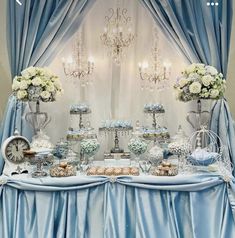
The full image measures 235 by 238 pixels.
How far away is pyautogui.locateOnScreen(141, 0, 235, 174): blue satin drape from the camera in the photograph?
11.9 ft

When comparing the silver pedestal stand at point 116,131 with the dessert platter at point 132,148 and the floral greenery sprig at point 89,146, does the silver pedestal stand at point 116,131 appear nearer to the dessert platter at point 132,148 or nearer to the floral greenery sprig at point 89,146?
the dessert platter at point 132,148

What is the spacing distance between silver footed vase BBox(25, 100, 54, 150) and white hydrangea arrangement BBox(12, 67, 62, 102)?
0.15 meters

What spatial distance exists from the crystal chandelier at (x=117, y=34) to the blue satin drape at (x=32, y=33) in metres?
0.27

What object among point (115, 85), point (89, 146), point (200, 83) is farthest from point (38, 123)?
point (200, 83)

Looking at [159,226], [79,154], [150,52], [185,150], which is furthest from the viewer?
[150,52]

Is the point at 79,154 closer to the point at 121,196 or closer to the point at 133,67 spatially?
the point at 121,196

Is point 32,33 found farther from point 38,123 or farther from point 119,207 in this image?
point 119,207

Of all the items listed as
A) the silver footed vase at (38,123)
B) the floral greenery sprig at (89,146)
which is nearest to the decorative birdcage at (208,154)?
the floral greenery sprig at (89,146)

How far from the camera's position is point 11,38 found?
3.73 metres

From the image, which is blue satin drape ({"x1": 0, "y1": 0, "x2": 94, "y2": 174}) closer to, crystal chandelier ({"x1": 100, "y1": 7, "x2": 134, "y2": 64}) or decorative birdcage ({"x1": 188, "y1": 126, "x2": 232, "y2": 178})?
crystal chandelier ({"x1": 100, "y1": 7, "x2": 134, "y2": 64})

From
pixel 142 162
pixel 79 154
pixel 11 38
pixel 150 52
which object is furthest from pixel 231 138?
pixel 11 38

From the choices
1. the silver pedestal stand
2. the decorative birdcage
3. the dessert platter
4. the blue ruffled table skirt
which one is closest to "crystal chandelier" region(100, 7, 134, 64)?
the dessert platter

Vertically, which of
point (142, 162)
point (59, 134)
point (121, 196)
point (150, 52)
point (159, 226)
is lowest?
point (159, 226)

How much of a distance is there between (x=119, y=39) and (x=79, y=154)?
1.09m
